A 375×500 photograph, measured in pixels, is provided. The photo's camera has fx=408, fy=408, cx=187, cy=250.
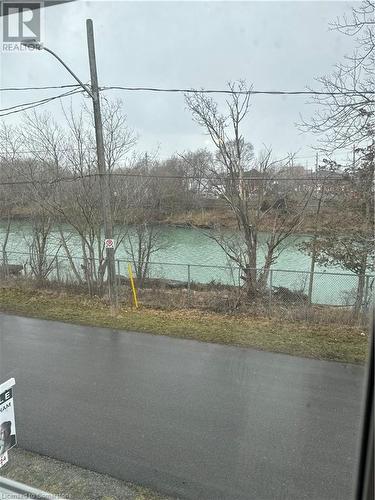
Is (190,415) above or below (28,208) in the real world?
below

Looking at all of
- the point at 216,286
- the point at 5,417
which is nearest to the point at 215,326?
the point at 216,286

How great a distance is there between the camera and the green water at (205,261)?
756 cm

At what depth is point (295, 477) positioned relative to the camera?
2348 millimetres

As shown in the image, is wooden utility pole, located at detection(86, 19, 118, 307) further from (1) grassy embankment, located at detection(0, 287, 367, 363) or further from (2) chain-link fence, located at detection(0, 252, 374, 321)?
(2) chain-link fence, located at detection(0, 252, 374, 321)

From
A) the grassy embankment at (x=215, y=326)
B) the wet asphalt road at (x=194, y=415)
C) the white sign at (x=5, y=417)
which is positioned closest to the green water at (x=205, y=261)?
the grassy embankment at (x=215, y=326)

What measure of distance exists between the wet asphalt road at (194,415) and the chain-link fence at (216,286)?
2273 millimetres

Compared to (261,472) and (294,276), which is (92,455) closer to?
(261,472)

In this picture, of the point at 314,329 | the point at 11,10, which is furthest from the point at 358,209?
the point at 11,10

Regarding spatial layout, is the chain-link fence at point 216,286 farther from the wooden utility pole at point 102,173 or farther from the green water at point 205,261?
the wooden utility pole at point 102,173

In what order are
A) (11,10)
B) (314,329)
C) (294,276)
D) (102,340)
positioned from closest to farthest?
(11,10)
(102,340)
(314,329)
(294,276)

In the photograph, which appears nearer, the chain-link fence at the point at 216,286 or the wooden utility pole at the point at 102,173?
the wooden utility pole at the point at 102,173

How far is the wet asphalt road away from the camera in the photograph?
2.36 metres

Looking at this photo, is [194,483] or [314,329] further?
[314,329]

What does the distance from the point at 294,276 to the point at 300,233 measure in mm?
947
